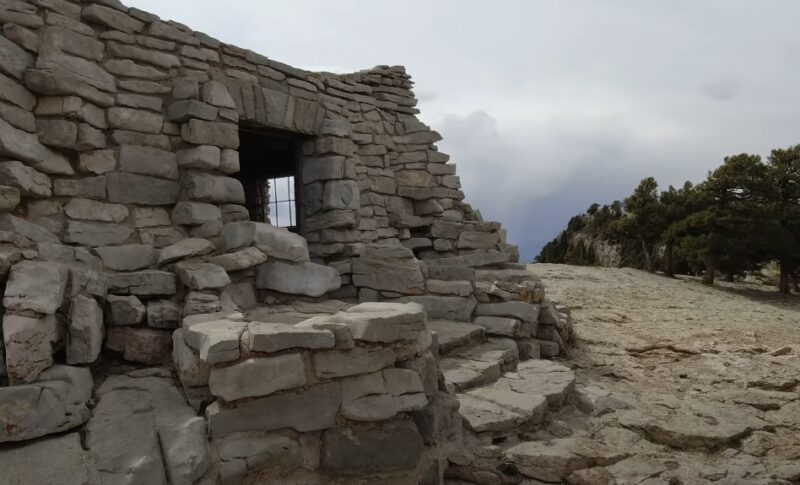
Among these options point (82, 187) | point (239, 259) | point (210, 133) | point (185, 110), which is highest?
point (185, 110)

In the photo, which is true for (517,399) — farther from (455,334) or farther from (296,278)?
(296,278)

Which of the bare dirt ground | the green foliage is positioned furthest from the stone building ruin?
the green foliage

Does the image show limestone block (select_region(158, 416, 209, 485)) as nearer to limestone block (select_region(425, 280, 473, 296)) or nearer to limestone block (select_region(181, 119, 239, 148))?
limestone block (select_region(181, 119, 239, 148))

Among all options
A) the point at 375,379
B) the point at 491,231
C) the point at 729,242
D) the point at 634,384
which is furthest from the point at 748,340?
the point at 729,242

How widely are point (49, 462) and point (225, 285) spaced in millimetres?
1935

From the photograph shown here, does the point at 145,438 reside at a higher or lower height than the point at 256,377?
lower

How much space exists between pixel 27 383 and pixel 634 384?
4781mm

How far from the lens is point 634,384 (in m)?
5.13

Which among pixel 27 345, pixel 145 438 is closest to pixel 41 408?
pixel 27 345

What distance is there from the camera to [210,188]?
5148 millimetres

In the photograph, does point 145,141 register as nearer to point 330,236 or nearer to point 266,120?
point 266,120

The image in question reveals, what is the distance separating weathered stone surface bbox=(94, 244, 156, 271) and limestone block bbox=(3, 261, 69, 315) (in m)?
0.87

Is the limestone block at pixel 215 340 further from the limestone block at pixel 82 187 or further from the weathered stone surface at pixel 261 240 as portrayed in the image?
the limestone block at pixel 82 187

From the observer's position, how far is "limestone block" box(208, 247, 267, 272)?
184 inches
